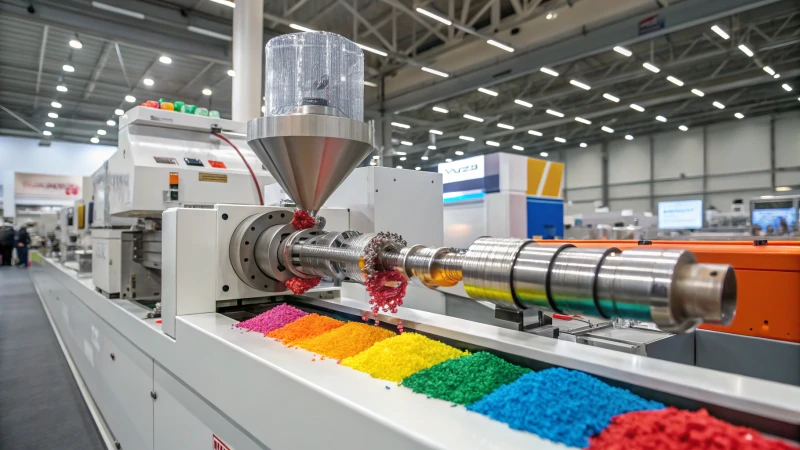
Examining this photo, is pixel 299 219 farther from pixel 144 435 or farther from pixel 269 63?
pixel 144 435

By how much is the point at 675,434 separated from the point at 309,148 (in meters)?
0.92

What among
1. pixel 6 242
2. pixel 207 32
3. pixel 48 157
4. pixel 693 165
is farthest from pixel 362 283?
pixel 48 157

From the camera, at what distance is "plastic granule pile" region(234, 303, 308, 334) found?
1.13 metres

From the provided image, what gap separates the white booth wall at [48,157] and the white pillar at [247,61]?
12.6 meters

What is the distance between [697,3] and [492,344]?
614 cm

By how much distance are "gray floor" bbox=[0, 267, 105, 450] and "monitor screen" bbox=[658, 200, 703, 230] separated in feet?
30.8

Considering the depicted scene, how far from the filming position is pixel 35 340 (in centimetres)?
454

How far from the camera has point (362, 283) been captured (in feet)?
3.52

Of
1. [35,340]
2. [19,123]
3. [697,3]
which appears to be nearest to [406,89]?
[697,3]

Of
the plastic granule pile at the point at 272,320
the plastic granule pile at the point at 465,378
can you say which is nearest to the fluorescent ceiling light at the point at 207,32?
the plastic granule pile at the point at 272,320

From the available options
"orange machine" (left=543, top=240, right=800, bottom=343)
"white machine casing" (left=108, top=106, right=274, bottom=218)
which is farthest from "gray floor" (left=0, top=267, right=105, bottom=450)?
"orange machine" (left=543, top=240, right=800, bottom=343)

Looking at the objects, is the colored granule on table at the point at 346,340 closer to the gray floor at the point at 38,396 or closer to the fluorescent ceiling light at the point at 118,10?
the gray floor at the point at 38,396

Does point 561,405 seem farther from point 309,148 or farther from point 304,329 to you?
point 309,148

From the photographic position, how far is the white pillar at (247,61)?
137 inches
